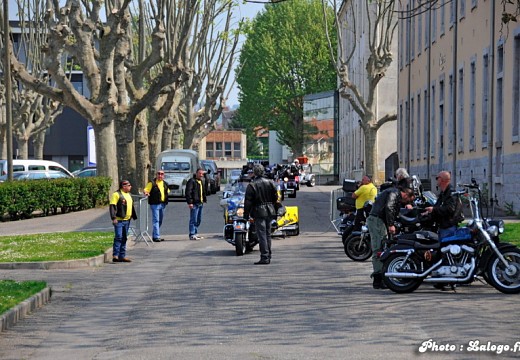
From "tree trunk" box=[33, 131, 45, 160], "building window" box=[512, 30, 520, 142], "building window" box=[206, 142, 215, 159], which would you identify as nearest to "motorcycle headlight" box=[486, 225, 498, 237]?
"building window" box=[512, 30, 520, 142]

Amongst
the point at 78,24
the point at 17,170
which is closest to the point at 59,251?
the point at 78,24

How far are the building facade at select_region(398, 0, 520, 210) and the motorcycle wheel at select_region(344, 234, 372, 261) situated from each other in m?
5.06

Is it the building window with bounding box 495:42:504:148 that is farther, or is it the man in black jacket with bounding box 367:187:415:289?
the building window with bounding box 495:42:504:148

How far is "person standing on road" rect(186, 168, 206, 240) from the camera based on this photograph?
2895 cm

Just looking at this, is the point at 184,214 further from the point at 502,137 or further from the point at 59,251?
the point at 59,251

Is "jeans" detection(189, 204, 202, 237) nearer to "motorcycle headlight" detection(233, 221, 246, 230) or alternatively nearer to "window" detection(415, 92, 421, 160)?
"motorcycle headlight" detection(233, 221, 246, 230)

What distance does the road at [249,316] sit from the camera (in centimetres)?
1084

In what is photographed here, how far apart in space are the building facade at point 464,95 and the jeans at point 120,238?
7253 millimetres

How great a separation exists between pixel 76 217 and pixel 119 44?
32.4 feet

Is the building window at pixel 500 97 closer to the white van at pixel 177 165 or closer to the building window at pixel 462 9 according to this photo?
the building window at pixel 462 9

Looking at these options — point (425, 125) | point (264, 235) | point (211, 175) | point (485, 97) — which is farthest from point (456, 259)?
point (211, 175)

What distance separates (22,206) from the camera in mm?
38281

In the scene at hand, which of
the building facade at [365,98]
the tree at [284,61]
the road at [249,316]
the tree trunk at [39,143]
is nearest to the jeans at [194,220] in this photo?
the road at [249,316]

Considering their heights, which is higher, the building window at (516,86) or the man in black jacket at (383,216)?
the building window at (516,86)
